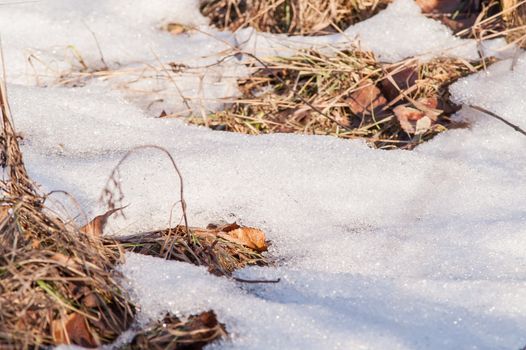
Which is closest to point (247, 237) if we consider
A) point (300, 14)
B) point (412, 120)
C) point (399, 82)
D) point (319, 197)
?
point (319, 197)

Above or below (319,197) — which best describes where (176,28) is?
above

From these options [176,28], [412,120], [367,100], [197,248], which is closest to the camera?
[197,248]

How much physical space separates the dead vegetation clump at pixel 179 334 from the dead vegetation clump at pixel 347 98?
4.25ft

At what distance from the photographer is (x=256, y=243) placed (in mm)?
2100

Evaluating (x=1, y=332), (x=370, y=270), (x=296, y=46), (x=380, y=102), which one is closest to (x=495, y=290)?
(x=370, y=270)

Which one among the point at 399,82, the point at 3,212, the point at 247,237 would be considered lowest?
the point at 247,237

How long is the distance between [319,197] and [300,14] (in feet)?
4.27

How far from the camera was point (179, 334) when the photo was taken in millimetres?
1542

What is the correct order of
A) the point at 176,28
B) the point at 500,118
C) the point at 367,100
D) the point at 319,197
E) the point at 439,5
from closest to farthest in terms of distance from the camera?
1. the point at 319,197
2. the point at 500,118
3. the point at 367,100
4. the point at 439,5
5. the point at 176,28

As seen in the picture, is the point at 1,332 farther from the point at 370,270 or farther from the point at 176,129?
the point at 176,129

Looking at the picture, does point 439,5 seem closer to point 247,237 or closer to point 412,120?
point 412,120

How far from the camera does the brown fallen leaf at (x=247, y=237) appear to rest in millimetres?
2090

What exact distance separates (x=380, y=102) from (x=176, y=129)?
32.3 inches

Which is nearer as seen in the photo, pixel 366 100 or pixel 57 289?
pixel 57 289
